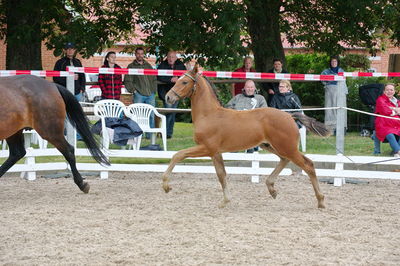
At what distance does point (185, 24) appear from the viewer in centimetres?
1516

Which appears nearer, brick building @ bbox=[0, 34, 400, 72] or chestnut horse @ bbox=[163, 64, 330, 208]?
chestnut horse @ bbox=[163, 64, 330, 208]

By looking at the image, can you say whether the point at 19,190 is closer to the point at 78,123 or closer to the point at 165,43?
the point at 78,123

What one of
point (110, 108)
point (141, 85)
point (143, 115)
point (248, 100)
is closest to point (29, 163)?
point (110, 108)

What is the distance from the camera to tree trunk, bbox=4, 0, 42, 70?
15.5 m

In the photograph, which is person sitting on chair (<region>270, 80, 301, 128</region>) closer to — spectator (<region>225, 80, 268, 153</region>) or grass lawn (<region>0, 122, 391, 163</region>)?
spectator (<region>225, 80, 268, 153</region>)

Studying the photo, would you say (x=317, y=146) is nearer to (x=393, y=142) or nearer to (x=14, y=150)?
(x=393, y=142)

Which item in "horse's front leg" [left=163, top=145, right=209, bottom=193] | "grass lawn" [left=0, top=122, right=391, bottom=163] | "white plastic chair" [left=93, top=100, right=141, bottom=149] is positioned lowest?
A: "grass lawn" [left=0, top=122, right=391, bottom=163]

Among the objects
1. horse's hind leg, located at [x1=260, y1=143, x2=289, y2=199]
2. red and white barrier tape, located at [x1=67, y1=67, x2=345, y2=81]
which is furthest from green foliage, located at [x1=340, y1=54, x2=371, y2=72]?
horse's hind leg, located at [x1=260, y1=143, x2=289, y2=199]

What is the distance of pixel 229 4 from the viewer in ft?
49.9

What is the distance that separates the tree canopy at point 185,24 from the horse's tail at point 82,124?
4.59 m

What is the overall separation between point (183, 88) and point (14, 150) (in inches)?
112

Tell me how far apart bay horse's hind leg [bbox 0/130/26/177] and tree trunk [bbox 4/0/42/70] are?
566 centimetres

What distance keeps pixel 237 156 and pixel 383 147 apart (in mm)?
5916

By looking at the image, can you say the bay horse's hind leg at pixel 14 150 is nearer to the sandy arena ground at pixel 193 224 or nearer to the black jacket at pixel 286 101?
the sandy arena ground at pixel 193 224
